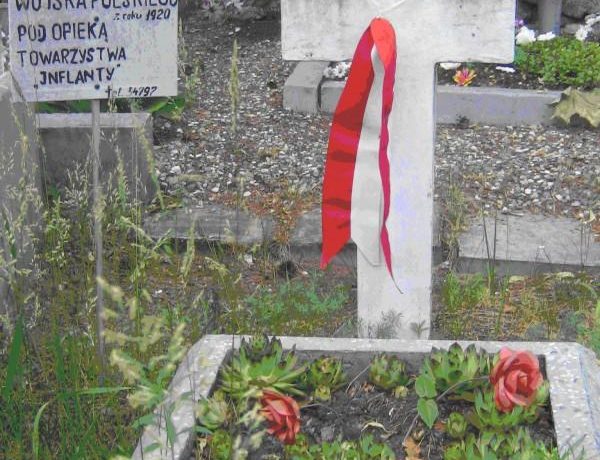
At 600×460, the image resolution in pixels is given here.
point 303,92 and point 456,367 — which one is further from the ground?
point 303,92

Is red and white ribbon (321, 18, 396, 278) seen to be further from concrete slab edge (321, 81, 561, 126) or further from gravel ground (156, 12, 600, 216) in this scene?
concrete slab edge (321, 81, 561, 126)

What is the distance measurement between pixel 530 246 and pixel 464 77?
1884mm

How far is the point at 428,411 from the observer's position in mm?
2707

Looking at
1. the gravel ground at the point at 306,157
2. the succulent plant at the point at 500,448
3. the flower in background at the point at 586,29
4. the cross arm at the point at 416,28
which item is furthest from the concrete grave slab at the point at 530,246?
the flower in background at the point at 586,29

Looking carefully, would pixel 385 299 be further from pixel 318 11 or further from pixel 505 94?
pixel 505 94

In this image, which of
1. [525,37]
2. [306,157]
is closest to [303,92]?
[306,157]

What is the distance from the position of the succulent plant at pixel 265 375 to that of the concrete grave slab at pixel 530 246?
5.62 ft

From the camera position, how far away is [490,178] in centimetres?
541

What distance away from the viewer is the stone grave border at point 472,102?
6.02 metres

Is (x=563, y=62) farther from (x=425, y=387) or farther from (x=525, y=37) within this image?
(x=425, y=387)

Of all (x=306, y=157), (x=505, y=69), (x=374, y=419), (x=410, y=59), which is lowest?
(x=374, y=419)

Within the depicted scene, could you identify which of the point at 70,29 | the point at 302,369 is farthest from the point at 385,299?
the point at 70,29

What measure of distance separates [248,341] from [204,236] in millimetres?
1684

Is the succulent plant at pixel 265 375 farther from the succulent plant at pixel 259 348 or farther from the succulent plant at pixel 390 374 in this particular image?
the succulent plant at pixel 390 374
